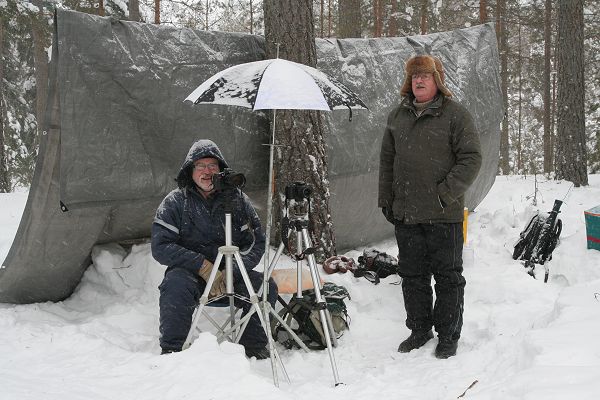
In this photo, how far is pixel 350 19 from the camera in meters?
10.1

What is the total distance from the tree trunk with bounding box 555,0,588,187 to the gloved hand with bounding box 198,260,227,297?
7993 millimetres

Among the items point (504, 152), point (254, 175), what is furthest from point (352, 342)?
point (504, 152)

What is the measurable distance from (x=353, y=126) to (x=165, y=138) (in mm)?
2092

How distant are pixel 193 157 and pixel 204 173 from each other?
0.14m

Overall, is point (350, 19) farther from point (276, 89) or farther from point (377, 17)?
point (276, 89)

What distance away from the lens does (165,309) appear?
3766 millimetres

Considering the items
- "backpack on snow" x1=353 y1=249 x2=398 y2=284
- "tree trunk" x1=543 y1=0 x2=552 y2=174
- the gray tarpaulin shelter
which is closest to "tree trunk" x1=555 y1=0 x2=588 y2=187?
the gray tarpaulin shelter

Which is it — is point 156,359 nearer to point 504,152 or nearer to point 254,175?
point 254,175

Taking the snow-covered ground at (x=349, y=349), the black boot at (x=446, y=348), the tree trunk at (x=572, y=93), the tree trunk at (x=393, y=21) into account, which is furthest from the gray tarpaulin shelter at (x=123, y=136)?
the tree trunk at (x=393, y=21)

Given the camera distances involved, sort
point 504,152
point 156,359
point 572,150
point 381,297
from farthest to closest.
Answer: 1. point 504,152
2. point 572,150
3. point 381,297
4. point 156,359

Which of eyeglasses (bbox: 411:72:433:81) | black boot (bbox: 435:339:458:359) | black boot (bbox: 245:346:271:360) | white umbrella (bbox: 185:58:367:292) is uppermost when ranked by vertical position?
eyeglasses (bbox: 411:72:433:81)

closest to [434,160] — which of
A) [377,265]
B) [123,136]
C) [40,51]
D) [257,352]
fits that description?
[377,265]

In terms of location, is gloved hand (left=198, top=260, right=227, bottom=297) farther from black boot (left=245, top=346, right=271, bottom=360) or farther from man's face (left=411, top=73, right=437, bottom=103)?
man's face (left=411, top=73, right=437, bottom=103)

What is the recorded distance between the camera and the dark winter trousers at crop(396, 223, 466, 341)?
384 cm
